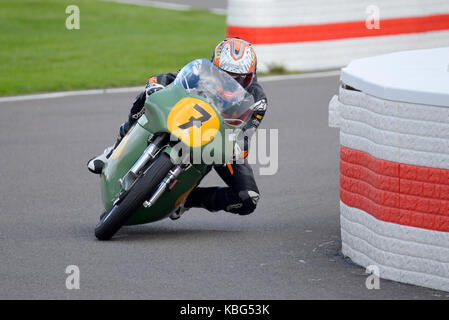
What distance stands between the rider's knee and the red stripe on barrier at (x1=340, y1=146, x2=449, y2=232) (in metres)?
1.26

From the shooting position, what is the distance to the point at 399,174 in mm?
6156

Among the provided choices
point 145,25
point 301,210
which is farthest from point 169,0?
point 301,210

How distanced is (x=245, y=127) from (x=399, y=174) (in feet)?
5.19

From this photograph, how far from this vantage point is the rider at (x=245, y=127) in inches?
294

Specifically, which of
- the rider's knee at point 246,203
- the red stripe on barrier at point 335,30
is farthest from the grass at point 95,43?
the rider's knee at point 246,203

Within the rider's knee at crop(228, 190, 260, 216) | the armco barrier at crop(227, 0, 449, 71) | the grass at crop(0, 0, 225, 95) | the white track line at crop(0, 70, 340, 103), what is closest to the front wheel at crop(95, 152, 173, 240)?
the rider's knee at crop(228, 190, 260, 216)

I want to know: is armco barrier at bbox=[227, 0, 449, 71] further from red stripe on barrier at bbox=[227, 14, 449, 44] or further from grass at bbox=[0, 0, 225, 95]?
grass at bbox=[0, 0, 225, 95]

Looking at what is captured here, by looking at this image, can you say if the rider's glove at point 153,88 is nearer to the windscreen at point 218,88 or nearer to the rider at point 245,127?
the rider at point 245,127

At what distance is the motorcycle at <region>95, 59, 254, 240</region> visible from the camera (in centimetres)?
689

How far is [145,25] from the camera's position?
22.8 meters

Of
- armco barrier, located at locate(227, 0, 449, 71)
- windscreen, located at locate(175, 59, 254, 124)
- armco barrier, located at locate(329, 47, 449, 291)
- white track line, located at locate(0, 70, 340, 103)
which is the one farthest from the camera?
armco barrier, located at locate(227, 0, 449, 71)

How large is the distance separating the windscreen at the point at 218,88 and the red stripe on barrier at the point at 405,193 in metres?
1.03

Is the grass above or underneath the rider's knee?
above

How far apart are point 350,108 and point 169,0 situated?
2224cm
